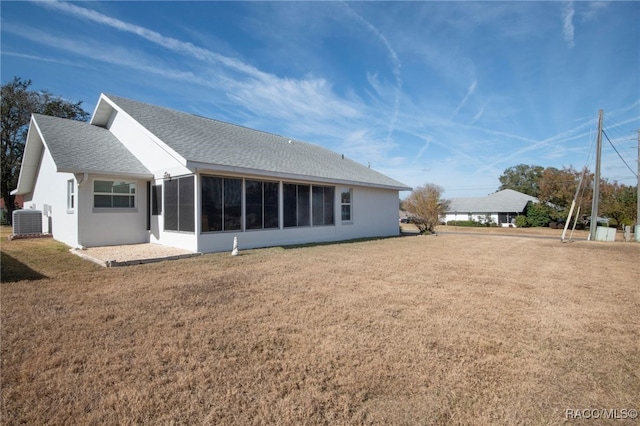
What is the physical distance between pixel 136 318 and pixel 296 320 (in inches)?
85.2

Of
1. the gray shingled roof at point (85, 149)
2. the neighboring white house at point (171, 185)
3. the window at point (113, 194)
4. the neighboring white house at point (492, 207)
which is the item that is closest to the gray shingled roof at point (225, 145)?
the neighboring white house at point (171, 185)

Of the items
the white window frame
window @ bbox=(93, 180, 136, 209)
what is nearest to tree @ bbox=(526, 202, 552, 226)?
the white window frame

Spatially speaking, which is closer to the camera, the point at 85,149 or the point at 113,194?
the point at 113,194

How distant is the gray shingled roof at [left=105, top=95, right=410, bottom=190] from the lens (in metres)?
10.7

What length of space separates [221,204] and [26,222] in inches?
378

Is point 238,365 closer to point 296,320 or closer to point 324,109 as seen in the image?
point 296,320

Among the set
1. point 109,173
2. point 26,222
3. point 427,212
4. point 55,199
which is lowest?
point 26,222

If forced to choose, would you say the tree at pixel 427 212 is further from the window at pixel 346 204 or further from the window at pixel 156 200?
the window at pixel 156 200

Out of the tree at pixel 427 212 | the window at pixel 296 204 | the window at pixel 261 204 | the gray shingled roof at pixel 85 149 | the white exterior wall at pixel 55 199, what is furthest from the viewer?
the tree at pixel 427 212

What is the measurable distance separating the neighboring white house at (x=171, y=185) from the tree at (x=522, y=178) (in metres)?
61.0

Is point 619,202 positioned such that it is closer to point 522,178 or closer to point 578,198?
point 578,198

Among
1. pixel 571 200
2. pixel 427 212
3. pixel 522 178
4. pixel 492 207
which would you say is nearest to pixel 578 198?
pixel 571 200

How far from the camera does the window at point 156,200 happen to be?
11484mm

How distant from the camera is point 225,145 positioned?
12.6m
